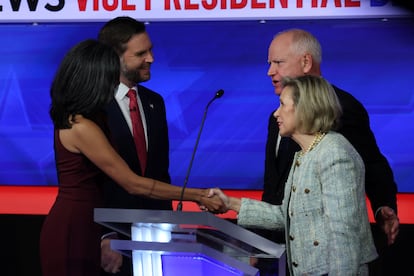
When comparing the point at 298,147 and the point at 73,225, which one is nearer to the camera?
the point at 73,225

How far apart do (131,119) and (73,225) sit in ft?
2.41

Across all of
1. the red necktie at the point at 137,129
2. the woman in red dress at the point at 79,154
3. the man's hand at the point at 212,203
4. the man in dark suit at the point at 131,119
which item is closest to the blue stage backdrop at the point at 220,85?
the man in dark suit at the point at 131,119

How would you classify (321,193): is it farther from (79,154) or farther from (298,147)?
(79,154)

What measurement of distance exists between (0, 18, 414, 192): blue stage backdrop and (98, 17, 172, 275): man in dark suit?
3.06ft

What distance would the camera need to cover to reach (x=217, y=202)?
339 centimetres

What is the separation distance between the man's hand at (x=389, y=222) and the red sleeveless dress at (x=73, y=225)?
3.55ft

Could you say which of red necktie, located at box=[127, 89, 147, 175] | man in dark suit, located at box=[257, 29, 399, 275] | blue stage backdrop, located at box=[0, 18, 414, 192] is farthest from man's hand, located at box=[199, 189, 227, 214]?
blue stage backdrop, located at box=[0, 18, 414, 192]

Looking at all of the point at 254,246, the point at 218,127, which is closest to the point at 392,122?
the point at 218,127

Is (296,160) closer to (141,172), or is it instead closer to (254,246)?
(254,246)

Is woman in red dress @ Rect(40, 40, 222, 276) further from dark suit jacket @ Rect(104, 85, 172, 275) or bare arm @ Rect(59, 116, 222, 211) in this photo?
dark suit jacket @ Rect(104, 85, 172, 275)

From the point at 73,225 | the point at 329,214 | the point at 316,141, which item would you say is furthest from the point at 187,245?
the point at 73,225

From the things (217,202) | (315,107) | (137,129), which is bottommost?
(217,202)

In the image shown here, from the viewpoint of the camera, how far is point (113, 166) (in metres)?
3.20

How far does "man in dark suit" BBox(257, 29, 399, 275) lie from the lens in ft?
11.3
